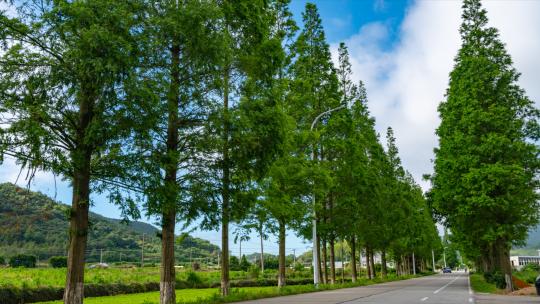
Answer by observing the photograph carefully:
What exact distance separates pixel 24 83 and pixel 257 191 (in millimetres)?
8273

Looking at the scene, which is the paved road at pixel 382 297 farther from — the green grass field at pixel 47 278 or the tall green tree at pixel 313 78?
the green grass field at pixel 47 278

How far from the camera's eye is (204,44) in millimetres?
14078

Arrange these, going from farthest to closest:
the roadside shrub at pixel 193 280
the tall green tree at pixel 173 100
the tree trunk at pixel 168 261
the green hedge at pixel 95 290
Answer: the roadside shrub at pixel 193 280
the green hedge at pixel 95 290
the tree trunk at pixel 168 261
the tall green tree at pixel 173 100

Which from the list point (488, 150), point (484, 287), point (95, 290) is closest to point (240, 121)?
point (488, 150)

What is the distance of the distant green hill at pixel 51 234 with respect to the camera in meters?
11.8

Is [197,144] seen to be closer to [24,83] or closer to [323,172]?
[24,83]

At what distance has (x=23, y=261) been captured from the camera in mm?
44594

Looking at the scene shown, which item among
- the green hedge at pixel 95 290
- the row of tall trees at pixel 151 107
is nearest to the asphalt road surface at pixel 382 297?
the row of tall trees at pixel 151 107

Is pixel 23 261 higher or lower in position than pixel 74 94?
lower

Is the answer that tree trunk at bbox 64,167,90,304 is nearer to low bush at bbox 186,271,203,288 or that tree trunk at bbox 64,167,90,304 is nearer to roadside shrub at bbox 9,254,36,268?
low bush at bbox 186,271,203,288

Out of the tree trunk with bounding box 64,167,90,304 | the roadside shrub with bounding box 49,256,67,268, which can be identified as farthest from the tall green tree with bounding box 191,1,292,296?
the roadside shrub with bounding box 49,256,67,268

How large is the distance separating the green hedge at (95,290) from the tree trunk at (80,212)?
12.5 m

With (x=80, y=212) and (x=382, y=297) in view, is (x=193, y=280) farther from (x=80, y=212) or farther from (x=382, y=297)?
(x=80, y=212)

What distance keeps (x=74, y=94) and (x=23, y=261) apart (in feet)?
126
